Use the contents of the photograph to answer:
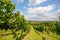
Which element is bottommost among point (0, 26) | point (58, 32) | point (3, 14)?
point (58, 32)

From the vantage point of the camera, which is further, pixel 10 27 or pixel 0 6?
pixel 10 27

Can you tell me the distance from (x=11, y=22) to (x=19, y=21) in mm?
8354

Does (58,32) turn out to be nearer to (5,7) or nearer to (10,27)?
(10,27)

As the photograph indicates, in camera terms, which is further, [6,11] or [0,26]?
[0,26]

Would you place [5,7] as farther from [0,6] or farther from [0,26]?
[0,26]

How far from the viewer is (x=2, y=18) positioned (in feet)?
129

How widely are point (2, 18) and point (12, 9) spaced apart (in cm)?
415

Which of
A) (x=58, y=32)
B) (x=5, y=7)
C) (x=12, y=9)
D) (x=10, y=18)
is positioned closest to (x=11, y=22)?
(x=10, y=18)

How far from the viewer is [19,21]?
5303 cm

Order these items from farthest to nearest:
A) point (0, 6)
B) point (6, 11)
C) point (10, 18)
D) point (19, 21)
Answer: point (19, 21) → point (10, 18) → point (6, 11) → point (0, 6)

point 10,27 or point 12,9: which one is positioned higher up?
point 12,9

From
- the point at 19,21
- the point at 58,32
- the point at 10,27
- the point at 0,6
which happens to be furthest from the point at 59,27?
the point at 0,6

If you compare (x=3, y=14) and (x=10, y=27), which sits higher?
(x=3, y=14)

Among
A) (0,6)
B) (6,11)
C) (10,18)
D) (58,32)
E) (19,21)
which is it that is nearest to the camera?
(0,6)
